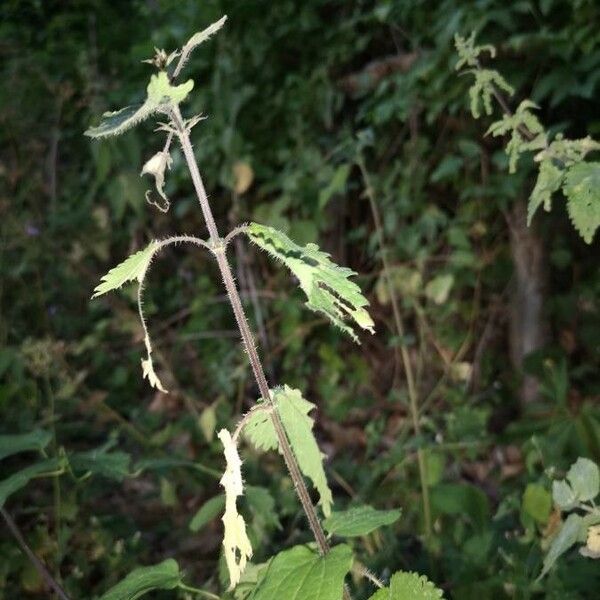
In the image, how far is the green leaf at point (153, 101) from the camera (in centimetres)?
65

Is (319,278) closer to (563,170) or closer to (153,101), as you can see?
(153,101)

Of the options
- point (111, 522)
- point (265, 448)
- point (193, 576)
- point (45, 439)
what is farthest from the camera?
point (111, 522)

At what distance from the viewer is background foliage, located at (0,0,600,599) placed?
1688 millimetres

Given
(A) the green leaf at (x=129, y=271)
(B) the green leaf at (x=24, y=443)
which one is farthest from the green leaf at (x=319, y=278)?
(B) the green leaf at (x=24, y=443)

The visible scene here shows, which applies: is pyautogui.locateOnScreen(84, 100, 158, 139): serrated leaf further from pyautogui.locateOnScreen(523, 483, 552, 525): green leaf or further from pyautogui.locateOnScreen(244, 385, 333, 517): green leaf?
pyautogui.locateOnScreen(523, 483, 552, 525): green leaf

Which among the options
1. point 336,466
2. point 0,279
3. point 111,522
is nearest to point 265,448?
point 111,522

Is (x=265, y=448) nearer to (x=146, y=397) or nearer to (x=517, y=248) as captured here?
(x=517, y=248)

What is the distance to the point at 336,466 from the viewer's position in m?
2.30

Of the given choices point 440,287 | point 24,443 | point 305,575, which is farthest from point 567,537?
point 440,287

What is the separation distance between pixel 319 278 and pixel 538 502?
923mm

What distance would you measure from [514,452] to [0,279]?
6.85ft

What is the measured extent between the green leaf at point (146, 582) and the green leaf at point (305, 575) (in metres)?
0.17

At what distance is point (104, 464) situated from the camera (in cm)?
131

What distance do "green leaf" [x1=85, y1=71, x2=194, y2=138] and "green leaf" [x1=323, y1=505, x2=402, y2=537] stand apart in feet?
1.84
